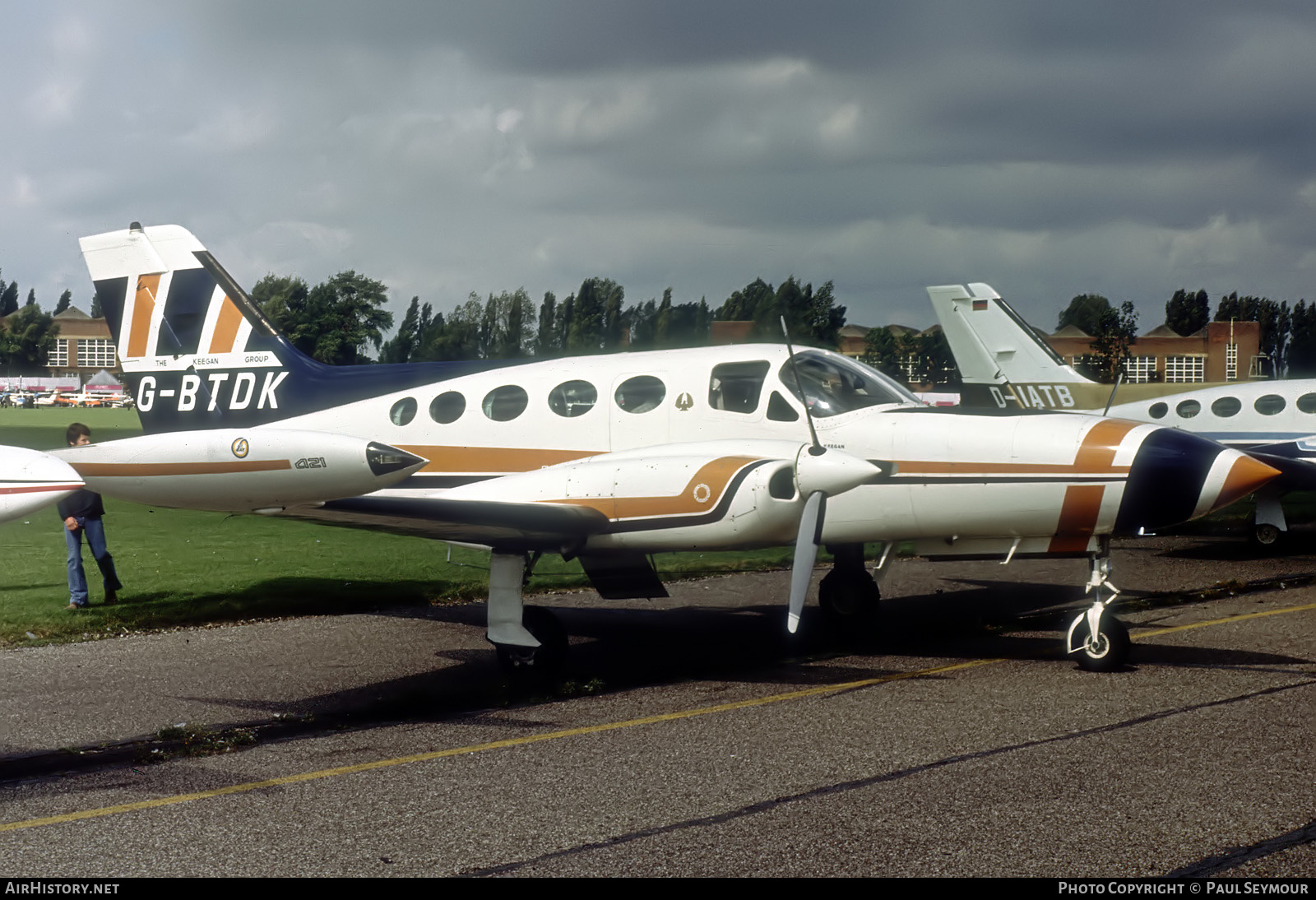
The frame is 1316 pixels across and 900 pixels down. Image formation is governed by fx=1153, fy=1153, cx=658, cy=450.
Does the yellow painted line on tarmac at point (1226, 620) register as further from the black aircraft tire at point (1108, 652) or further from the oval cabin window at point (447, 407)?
the oval cabin window at point (447, 407)

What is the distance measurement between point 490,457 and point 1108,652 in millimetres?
5827

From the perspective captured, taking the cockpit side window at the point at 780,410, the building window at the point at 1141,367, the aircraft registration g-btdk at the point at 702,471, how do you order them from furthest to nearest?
the building window at the point at 1141,367 → the cockpit side window at the point at 780,410 → the aircraft registration g-btdk at the point at 702,471

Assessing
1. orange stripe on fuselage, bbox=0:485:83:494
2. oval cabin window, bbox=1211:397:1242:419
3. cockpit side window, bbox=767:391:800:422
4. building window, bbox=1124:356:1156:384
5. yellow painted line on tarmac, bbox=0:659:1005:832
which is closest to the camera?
yellow painted line on tarmac, bbox=0:659:1005:832

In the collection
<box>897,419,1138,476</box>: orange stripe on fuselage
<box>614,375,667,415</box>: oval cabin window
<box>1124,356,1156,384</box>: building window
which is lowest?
<box>897,419,1138,476</box>: orange stripe on fuselage

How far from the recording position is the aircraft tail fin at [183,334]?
13266 mm

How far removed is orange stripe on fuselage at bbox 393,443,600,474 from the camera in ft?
35.9

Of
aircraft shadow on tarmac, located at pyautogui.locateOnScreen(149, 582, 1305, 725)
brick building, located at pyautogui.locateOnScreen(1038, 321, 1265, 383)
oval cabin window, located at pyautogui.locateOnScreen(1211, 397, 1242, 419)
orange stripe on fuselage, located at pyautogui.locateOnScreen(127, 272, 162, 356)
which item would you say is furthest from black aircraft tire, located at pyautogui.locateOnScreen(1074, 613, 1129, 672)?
brick building, located at pyautogui.locateOnScreen(1038, 321, 1265, 383)

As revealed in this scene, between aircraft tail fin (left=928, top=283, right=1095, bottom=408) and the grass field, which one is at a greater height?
aircraft tail fin (left=928, top=283, right=1095, bottom=408)

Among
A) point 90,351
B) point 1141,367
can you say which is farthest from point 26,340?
point 1141,367

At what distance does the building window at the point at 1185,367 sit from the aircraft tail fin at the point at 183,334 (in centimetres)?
9638

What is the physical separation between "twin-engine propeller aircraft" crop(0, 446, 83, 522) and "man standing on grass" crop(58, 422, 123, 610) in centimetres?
485

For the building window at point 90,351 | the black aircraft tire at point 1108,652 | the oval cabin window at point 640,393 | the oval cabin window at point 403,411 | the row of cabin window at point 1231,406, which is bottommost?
the black aircraft tire at point 1108,652

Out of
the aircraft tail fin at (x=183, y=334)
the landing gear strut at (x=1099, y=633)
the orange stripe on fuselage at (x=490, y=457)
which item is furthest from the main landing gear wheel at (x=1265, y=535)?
the aircraft tail fin at (x=183, y=334)

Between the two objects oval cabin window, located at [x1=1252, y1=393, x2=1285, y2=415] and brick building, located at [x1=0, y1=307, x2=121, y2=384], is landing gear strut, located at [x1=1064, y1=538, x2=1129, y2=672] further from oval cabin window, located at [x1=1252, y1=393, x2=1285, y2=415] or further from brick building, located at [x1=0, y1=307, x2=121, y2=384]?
brick building, located at [x1=0, y1=307, x2=121, y2=384]
